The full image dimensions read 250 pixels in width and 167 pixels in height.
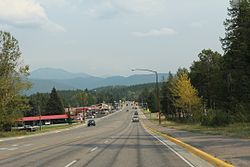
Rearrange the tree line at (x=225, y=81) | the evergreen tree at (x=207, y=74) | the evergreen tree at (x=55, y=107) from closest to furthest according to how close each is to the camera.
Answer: the tree line at (x=225, y=81)
the evergreen tree at (x=207, y=74)
the evergreen tree at (x=55, y=107)

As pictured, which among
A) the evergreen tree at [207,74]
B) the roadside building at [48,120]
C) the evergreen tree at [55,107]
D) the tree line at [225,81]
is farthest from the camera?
the evergreen tree at [55,107]

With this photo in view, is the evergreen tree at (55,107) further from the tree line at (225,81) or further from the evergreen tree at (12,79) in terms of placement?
the evergreen tree at (12,79)

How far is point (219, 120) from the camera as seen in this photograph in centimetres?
4584

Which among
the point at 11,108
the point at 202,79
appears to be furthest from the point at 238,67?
the point at 202,79

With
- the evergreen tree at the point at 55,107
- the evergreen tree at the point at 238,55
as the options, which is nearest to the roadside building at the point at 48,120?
the evergreen tree at the point at 55,107

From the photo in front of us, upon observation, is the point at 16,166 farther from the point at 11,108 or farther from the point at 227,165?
the point at 11,108

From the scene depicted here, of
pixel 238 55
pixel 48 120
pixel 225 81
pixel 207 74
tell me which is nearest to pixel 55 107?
pixel 48 120

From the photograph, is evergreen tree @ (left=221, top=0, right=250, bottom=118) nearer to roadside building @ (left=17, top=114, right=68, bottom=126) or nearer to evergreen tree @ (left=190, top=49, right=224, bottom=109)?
evergreen tree @ (left=190, top=49, right=224, bottom=109)

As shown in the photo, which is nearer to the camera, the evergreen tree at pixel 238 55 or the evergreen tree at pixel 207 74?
the evergreen tree at pixel 238 55

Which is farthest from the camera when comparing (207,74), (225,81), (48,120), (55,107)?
(55,107)

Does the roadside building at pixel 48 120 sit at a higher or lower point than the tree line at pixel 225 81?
lower

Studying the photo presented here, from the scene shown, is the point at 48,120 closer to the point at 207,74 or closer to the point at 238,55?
the point at 207,74

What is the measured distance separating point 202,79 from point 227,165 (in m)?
78.2

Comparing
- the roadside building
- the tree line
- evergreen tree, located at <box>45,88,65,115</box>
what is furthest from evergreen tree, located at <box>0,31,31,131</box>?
evergreen tree, located at <box>45,88,65,115</box>
